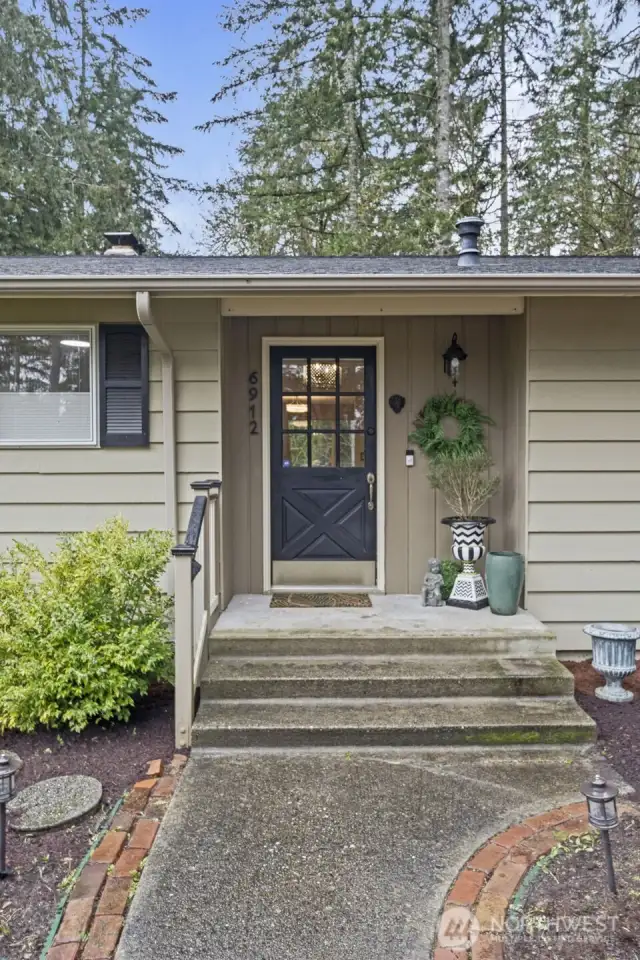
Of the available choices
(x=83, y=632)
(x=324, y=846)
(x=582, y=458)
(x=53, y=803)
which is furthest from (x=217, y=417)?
(x=324, y=846)

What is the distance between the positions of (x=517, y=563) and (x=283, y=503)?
1773 mm

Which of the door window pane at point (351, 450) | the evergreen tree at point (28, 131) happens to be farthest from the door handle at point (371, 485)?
the evergreen tree at point (28, 131)

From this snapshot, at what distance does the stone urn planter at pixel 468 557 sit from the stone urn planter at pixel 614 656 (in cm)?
72

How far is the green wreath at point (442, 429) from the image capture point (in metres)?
4.36

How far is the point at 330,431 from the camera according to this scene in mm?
4660

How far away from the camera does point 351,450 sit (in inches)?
184

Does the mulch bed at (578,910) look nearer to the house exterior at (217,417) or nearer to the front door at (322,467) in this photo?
the house exterior at (217,417)

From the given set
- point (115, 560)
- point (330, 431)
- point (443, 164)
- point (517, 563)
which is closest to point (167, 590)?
point (115, 560)

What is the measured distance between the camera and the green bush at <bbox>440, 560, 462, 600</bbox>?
423 centimetres

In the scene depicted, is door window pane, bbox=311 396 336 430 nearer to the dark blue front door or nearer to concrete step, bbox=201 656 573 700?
the dark blue front door

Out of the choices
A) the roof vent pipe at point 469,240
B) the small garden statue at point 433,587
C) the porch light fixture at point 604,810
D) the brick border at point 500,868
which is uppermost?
the roof vent pipe at point 469,240

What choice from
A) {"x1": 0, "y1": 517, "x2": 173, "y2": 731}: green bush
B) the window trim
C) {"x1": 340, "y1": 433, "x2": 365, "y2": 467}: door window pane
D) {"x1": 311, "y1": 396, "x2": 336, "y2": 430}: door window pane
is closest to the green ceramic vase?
{"x1": 340, "y1": 433, "x2": 365, "y2": 467}: door window pane

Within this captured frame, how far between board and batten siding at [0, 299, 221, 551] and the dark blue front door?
2.26 feet

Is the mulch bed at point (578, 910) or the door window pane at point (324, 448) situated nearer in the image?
the mulch bed at point (578, 910)
